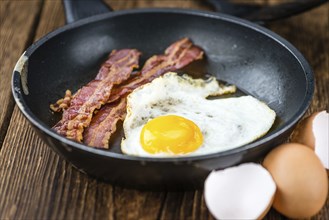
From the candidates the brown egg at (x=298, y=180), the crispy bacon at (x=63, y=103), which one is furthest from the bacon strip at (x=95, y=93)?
the brown egg at (x=298, y=180)

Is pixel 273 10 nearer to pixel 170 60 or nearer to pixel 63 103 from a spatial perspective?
pixel 170 60

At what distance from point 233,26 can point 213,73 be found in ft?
0.73

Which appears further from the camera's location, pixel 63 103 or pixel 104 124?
pixel 63 103

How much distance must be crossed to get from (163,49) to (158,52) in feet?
0.09

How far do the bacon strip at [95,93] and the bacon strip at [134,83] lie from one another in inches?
1.1

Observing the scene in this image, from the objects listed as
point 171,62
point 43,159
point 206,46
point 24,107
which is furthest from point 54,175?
point 206,46

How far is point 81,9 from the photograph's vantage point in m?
2.79

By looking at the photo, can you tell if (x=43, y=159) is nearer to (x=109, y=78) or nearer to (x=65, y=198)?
(x=65, y=198)

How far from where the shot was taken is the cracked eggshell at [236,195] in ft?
5.94

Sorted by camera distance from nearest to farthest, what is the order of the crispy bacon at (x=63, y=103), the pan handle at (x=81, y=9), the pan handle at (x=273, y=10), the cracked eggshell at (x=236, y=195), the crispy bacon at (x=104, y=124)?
1. the cracked eggshell at (x=236, y=195)
2. the crispy bacon at (x=104, y=124)
3. the crispy bacon at (x=63, y=103)
4. the pan handle at (x=81, y=9)
5. the pan handle at (x=273, y=10)

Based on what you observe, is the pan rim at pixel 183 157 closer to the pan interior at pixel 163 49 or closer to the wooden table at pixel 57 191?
the pan interior at pixel 163 49

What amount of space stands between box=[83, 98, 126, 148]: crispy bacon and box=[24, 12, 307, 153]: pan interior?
0.54 ft

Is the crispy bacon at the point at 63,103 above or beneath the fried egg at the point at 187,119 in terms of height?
beneath

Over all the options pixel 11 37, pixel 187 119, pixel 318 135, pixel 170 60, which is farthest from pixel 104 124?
pixel 11 37
